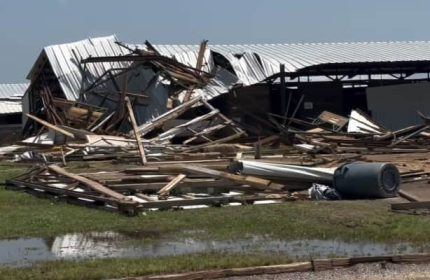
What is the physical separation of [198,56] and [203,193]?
2500 centimetres

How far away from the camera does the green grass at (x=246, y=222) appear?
1202cm

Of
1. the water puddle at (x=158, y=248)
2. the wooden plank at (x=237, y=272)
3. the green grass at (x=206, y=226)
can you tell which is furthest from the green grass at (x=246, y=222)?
the wooden plank at (x=237, y=272)

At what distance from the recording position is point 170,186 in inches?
659

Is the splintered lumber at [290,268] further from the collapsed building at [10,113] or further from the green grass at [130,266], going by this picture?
the collapsed building at [10,113]

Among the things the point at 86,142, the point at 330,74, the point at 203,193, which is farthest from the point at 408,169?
the point at 330,74

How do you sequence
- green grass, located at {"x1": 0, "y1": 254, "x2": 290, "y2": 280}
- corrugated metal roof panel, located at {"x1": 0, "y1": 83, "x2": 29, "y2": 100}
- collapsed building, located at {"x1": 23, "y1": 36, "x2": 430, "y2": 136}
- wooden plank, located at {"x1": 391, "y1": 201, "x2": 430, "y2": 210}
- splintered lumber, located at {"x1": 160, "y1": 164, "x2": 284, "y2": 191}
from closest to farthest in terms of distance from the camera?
green grass, located at {"x1": 0, "y1": 254, "x2": 290, "y2": 280} < wooden plank, located at {"x1": 391, "y1": 201, "x2": 430, "y2": 210} < splintered lumber, located at {"x1": 160, "y1": 164, "x2": 284, "y2": 191} < collapsed building, located at {"x1": 23, "y1": 36, "x2": 430, "y2": 136} < corrugated metal roof panel, located at {"x1": 0, "y1": 83, "x2": 29, "y2": 100}

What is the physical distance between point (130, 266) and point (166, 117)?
26.6m

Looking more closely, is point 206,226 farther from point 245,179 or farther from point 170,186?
point 245,179

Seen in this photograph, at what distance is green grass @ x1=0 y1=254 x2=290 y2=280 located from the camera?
29.5 feet

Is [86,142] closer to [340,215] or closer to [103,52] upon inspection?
[103,52]

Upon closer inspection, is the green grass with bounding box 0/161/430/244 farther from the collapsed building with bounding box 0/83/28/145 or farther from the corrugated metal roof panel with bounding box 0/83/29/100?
the corrugated metal roof panel with bounding box 0/83/29/100

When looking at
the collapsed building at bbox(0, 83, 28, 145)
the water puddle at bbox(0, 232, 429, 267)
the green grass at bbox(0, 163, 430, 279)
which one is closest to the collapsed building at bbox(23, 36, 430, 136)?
the collapsed building at bbox(0, 83, 28, 145)

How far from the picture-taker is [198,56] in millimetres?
41812

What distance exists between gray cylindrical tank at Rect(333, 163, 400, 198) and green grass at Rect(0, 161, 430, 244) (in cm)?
49
